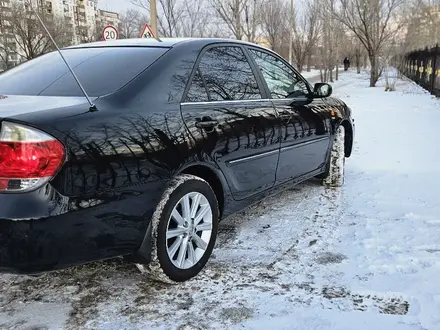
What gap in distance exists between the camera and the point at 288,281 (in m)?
2.87

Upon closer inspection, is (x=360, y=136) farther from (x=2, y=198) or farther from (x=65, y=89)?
(x=2, y=198)

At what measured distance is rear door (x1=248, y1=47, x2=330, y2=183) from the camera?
389 cm

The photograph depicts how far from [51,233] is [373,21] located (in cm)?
2418

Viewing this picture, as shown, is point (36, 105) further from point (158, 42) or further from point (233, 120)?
point (233, 120)

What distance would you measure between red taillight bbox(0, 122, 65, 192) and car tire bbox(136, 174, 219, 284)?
728 millimetres

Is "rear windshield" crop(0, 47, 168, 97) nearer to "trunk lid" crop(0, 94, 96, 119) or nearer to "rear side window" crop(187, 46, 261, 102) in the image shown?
"trunk lid" crop(0, 94, 96, 119)

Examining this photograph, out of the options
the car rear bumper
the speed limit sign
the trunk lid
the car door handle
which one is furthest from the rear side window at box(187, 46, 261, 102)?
the speed limit sign

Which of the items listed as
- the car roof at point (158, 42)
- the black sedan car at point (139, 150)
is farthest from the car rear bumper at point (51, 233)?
the car roof at point (158, 42)

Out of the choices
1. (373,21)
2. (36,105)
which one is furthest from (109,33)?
(373,21)

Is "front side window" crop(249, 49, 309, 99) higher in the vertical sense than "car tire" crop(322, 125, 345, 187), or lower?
higher

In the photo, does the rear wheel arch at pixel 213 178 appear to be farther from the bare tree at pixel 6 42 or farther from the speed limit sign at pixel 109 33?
the bare tree at pixel 6 42

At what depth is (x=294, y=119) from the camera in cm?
402

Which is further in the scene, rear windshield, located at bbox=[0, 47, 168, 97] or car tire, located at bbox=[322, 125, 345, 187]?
car tire, located at bbox=[322, 125, 345, 187]

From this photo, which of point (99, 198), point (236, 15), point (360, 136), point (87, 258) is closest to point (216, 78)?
point (99, 198)
